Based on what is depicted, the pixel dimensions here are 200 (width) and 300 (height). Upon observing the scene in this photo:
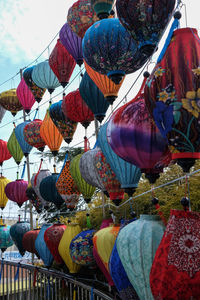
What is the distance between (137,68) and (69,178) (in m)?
1.66

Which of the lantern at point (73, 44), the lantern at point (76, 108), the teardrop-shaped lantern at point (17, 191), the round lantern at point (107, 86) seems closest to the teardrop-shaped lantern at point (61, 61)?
the lantern at point (73, 44)

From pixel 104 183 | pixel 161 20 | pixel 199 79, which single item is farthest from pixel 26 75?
pixel 199 79

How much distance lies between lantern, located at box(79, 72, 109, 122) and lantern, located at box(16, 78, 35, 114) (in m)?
2.35

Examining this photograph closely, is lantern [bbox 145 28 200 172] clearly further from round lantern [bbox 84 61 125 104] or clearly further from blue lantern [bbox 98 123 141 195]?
round lantern [bbox 84 61 125 104]

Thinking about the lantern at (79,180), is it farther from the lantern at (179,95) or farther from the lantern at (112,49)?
the lantern at (179,95)

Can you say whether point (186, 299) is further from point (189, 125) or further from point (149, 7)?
point (149, 7)

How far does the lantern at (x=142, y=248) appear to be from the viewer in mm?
1397

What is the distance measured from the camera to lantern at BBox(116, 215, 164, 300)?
140 centimetres

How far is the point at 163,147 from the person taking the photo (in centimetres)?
145

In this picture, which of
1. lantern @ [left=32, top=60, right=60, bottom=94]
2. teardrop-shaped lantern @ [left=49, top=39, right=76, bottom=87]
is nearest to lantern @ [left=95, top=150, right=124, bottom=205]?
teardrop-shaped lantern @ [left=49, top=39, right=76, bottom=87]

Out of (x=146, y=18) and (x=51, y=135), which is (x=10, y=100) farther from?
(x=146, y=18)

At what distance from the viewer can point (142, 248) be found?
141 centimetres

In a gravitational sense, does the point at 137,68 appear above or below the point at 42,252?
above

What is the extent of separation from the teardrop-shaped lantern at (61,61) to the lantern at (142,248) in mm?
2300
